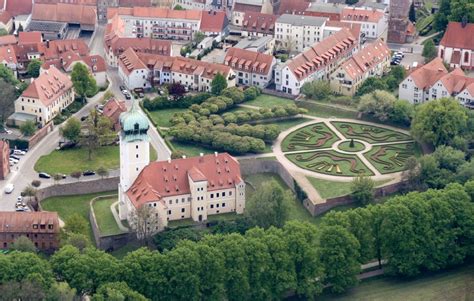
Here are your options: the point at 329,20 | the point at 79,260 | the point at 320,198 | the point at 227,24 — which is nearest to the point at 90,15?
the point at 227,24

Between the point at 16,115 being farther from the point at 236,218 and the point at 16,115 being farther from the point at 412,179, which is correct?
the point at 412,179

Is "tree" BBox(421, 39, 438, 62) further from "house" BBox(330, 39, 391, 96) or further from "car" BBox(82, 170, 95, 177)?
"car" BBox(82, 170, 95, 177)

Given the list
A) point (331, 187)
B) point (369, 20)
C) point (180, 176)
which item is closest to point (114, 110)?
point (180, 176)

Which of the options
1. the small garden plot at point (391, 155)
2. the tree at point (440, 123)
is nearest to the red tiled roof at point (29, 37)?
the small garden plot at point (391, 155)

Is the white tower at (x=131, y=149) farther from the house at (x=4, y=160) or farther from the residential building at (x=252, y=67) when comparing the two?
the residential building at (x=252, y=67)

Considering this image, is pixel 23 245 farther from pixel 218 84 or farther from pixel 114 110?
pixel 218 84

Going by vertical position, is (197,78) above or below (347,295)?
above
